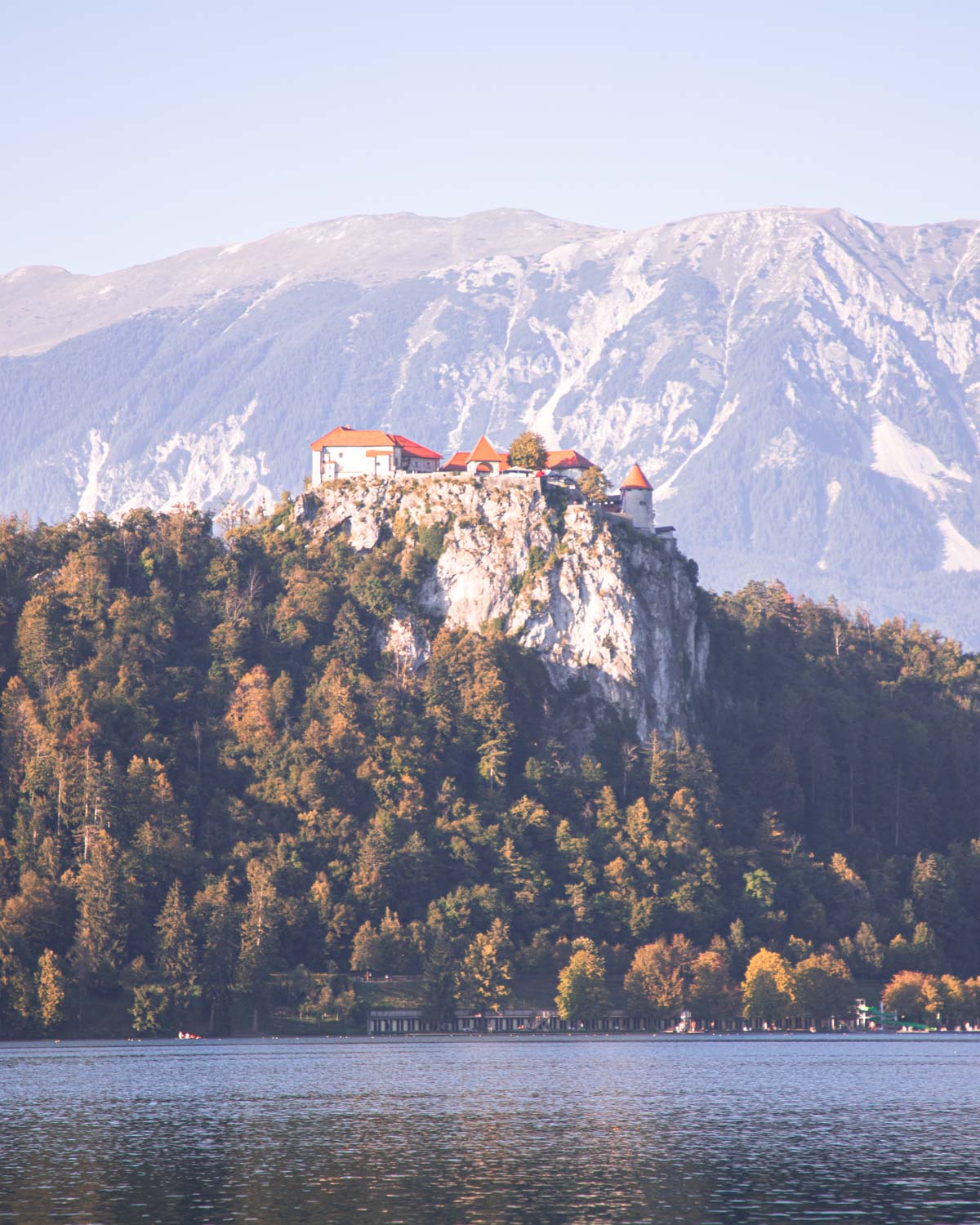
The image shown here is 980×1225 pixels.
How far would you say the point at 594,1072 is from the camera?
16700cm

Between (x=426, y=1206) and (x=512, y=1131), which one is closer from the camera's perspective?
(x=426, y=1206)

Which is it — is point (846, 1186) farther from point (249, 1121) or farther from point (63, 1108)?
point (63, 1108)

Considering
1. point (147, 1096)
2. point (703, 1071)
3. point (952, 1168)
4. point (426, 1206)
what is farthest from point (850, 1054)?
point (426, 1206)

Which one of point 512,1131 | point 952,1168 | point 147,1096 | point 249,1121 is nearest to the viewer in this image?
point 952,1168

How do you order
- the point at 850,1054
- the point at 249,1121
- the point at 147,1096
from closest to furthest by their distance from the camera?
1. the point at 249,1121
2. the point at 147,1096
3. the point at 850,1054

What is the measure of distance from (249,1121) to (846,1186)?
43.7 m

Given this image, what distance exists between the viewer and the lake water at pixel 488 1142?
8981 cm

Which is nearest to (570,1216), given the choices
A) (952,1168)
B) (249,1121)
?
(952,1168)

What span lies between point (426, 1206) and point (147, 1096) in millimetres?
58998

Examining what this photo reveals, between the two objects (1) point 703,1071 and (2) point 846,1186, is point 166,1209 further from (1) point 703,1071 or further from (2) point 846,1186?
(1) point 703,1071

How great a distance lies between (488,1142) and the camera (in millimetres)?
113188

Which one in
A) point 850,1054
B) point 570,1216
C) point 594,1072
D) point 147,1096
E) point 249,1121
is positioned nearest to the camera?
point 570,1216

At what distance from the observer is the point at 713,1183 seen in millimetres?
97250

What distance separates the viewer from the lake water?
3536 inches
